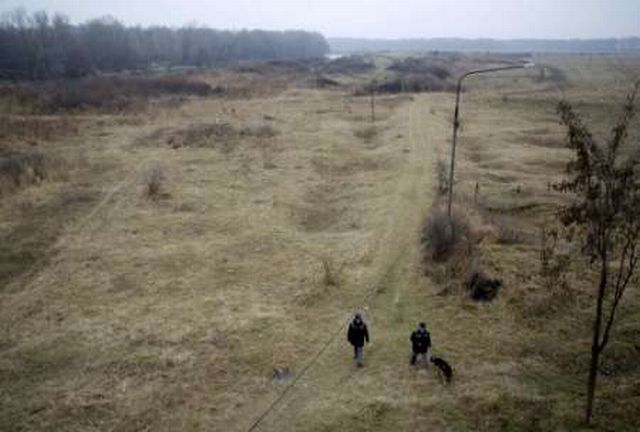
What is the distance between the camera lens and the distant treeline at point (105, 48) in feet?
311

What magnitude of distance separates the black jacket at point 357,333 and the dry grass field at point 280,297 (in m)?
0.81

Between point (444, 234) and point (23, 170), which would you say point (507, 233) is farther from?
point (23, 170)

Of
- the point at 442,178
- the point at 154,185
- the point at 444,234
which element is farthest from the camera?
the point at 442,178

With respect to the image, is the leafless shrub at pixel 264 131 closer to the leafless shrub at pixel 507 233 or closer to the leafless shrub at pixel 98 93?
the leafless shrub at pixel 98 93

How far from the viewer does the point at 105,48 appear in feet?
380

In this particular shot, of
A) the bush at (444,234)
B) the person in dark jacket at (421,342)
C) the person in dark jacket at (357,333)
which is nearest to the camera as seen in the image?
the person in dark jacket at (421,342)

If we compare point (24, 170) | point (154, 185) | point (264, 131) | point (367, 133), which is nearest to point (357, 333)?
point (154, 185)

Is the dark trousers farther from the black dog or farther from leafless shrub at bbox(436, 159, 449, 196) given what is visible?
leafless shrub at bbox(436, 159, 449, 196)

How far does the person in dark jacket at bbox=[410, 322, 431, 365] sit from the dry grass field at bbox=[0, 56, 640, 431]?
18.8 inches

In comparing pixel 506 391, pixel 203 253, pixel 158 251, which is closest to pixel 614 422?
pixel 506 391

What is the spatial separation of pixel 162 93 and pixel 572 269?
63.3 meters

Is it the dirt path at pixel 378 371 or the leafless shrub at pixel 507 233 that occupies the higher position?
the leafless shrub at pixel 507 233

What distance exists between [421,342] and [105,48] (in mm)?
114465

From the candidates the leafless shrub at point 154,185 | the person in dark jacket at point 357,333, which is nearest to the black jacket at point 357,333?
the person in dark jacket at point 357,333
